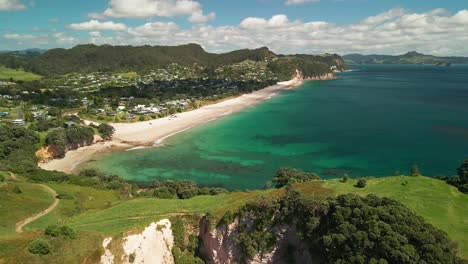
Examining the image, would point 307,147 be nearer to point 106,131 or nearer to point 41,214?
point 106,131

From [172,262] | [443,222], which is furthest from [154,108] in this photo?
[443,222]

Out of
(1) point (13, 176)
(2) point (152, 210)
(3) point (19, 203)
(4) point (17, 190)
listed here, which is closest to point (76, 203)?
(3) point (19, 203)

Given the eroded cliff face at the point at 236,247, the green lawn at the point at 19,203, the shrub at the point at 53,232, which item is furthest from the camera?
the green lawn at the point at 19,203

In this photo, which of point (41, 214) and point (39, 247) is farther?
point (41, 214)

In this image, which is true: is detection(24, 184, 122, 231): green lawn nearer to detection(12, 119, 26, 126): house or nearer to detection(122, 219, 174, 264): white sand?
detection(122, 219, 174, 264): white sand

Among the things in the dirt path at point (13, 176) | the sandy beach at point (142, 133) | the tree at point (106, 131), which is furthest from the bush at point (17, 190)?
the tree at point (106, 131)

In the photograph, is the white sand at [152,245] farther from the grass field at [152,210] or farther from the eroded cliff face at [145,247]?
the grass field at [152,210]

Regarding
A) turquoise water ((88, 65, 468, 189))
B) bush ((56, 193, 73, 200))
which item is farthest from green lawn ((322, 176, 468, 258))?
bush ((56, 193, 73, 200))
